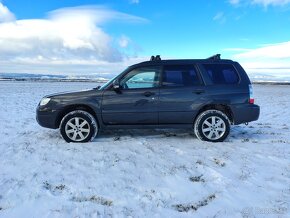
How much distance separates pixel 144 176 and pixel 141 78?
288cm

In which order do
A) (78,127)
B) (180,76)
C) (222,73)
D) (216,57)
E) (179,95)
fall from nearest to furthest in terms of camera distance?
(78,127) → (179,95) → (180,76) → (222,73) → (216,57)

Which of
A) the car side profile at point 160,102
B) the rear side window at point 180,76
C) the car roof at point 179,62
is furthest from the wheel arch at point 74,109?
the rear side window at point 180,76

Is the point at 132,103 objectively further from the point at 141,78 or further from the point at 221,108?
the point at 221,108

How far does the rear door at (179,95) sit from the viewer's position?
7.25 meters

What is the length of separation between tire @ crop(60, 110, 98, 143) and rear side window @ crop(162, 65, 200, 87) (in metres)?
1.79

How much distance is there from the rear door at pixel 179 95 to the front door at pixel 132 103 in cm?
17

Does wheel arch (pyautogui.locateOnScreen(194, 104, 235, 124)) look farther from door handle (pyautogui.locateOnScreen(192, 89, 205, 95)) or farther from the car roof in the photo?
the car roof

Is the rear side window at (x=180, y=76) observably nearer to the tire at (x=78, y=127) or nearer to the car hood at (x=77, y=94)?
the car hood at (x=77, y=94)

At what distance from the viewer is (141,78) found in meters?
7.33

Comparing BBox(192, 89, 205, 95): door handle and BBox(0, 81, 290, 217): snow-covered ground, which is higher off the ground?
BBox(192, 89, 205, 95): door handle

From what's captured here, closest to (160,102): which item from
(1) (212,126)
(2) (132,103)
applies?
(2) (132,103)

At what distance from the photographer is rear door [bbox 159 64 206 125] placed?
7.25 m

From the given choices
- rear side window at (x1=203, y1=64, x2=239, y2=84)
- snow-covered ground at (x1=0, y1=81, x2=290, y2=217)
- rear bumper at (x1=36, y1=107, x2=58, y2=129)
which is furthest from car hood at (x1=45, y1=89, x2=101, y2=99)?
rear side window at (x1=203, y1=64, x2=239, y2=84)

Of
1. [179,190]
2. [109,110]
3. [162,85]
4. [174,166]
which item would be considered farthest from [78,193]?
[162,85]
